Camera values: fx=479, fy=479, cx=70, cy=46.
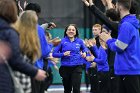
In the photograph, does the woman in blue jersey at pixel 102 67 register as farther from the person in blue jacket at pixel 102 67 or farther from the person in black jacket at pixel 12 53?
the person in black jacket at pixel 12 53

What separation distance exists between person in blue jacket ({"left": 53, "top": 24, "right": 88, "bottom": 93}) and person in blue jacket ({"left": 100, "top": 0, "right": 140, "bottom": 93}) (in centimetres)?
445

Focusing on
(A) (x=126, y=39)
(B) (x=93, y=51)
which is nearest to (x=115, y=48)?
(A) (x=126, y=39)

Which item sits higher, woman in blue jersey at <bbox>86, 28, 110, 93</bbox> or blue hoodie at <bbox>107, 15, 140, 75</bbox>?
blue hoodie at <bbox>107, 15, 140, 75</bbox>

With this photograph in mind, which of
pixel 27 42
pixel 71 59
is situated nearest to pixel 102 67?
pixel 71 59

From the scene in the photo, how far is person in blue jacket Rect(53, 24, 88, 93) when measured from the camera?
39.1 feet

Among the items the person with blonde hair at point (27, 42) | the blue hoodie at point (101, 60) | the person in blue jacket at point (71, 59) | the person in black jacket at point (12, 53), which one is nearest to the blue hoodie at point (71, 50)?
the person in blue jacket at point (71, 59)

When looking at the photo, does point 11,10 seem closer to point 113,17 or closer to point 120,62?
point 120,62

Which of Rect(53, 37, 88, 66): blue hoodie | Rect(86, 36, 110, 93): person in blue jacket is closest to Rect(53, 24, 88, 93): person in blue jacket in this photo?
Rect(53, 37, 88, 66): blue hoodie

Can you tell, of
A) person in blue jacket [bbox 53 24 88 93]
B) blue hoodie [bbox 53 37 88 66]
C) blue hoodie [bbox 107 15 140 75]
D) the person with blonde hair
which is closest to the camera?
the person with blonde hair

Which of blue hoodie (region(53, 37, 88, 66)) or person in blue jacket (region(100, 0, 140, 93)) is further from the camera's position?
blue hoodie (region(53, 37, 88, 66))

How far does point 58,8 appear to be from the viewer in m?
20.6

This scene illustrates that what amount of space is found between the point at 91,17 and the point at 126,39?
13662 millimetres

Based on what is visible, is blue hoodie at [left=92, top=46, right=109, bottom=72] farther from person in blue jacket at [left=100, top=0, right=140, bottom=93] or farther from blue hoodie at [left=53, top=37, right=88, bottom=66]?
person in blue jacket at [left=100, top=0, right=140, bottom=93]

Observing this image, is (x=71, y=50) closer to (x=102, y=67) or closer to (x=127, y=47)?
(x=102, y=67)
